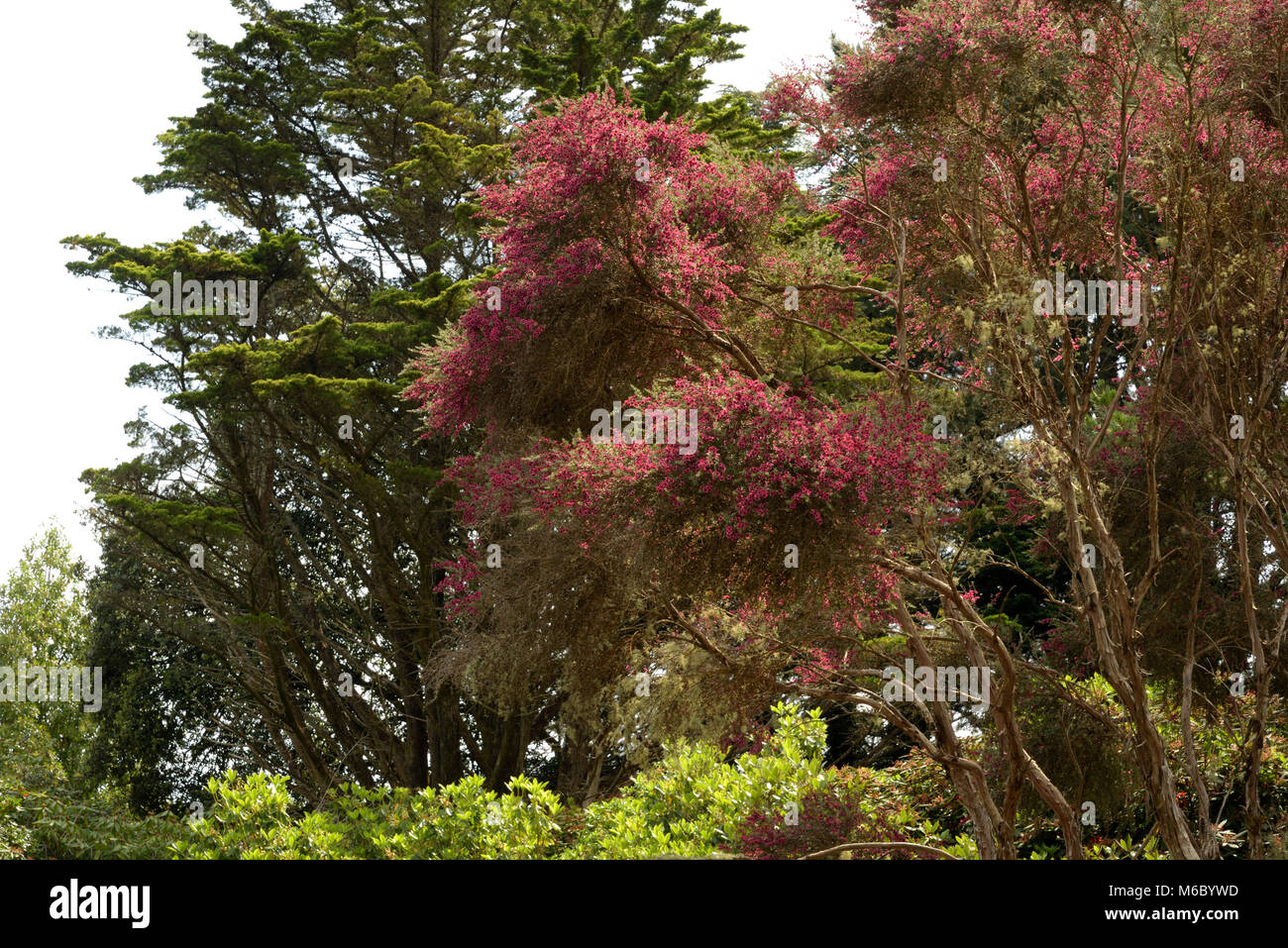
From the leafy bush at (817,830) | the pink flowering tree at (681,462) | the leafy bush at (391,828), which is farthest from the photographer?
the leafy bush at (391,828)

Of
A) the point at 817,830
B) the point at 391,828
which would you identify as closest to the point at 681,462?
the point at 817,830

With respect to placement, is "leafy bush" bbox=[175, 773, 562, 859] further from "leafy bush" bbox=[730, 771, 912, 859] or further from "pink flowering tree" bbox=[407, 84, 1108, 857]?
"leafy bush" bbox=[730, 771, 912, 859]

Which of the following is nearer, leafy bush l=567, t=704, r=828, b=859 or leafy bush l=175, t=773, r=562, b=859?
leafy bush l=567, t=704, r=828, b=859

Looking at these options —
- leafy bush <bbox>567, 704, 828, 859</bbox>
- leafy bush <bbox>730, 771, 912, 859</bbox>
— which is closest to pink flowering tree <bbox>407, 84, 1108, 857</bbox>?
leafy bush <bbox>730, 771, 912, 859</bbox>

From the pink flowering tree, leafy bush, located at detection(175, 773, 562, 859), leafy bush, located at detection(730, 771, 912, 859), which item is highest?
the pink flowering tree

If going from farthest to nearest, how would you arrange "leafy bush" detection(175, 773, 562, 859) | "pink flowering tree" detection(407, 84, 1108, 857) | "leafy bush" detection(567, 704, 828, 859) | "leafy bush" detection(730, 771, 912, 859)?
"leafy bush" detection(175, 773, 562, 859) < "leafy bush" detection(567, 704, 828, 859) < "leafy bush" detection(730, 771, 912, 859) < "pink flowering tree" detection(407, 84, 1108, 857)

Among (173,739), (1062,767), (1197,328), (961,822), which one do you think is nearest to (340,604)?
(173,739)

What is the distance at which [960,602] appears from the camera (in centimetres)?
753

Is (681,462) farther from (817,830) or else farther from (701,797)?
(701,797)

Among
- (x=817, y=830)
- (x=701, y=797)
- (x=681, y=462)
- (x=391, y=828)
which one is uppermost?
(x=681, y=462)

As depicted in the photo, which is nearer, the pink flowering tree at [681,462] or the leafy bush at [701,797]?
the pink flowering tree at [681,462]

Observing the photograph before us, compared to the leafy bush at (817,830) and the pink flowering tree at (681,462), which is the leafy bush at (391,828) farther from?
the leafy bush at (817,830)

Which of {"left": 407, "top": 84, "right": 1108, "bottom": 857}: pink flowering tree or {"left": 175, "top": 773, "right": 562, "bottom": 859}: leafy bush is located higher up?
{"left": 407, "top": 84, "right": 1108, "bottom": 857}: pink flowering tree

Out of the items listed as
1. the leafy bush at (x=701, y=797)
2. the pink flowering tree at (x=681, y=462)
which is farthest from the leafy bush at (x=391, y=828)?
the pink flowering tree at (x=681, y=462)
